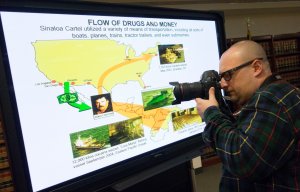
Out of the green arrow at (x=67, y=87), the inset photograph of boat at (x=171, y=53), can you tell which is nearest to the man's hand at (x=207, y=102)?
the inset photograph of boat at (x=171, y=53)

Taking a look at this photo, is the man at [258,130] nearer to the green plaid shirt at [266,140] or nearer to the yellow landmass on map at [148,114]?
the green plaid shirt at [266,140]

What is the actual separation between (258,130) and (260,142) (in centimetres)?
4

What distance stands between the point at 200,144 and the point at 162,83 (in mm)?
400

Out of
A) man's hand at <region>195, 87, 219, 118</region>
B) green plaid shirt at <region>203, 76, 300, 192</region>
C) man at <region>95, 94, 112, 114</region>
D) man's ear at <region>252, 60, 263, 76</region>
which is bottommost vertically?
green plaid shirt at <region>203, 76, 300, 192</region>

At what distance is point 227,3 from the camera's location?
4219 mm

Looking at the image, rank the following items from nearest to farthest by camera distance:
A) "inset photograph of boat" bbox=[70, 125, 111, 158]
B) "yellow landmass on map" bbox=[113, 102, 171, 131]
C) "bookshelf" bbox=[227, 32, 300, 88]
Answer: "inset photograph of boat" bbox=[70, 125, 111, 158] → "yellow landmass on map" bbox=[113, 102, 171, 131] → "bookshelf" bbox=[227, 32, 300, 88]

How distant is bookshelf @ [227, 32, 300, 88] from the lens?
4.31m

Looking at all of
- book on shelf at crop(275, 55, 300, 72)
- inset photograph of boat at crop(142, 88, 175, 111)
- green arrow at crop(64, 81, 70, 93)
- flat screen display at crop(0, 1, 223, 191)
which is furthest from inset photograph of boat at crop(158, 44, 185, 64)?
book on shelf at crop(275, 55, 300, 72)

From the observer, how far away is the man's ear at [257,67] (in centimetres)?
108

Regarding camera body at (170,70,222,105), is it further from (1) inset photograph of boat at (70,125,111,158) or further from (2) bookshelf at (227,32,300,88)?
(2) bookshelf at (227,32,300,88)

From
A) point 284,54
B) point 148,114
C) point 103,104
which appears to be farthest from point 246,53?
point 284,54

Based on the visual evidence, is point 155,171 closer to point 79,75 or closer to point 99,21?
point 79,75

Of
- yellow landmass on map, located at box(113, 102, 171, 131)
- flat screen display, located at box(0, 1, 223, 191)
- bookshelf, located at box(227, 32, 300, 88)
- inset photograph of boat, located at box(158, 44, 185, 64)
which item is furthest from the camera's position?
bookshelf, located at box(227, 32, 300, 88)

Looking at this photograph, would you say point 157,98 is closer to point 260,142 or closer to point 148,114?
point 148,114
